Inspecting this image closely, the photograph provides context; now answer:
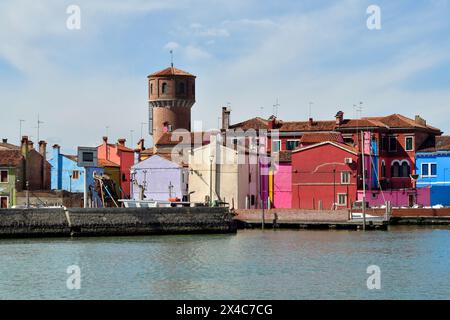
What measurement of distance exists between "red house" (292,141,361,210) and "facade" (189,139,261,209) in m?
4.12

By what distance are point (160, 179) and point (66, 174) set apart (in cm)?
795

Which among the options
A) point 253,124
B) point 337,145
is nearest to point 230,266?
point 337,145

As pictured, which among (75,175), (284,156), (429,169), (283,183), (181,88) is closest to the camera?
(283,183)

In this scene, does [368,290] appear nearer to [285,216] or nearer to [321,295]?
[321,295]

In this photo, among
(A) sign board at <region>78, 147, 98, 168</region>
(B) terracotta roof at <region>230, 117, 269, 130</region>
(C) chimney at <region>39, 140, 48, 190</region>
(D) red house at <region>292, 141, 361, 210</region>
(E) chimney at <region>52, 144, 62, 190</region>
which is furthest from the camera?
(B) terracotta roof at <region>230, 117, 269, 130</region>

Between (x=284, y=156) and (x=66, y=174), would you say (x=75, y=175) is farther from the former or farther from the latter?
(x=284, y=156)

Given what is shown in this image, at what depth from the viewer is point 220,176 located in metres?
77.4

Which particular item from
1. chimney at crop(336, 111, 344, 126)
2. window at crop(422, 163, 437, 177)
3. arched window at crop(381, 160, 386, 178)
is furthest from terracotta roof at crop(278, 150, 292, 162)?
window at crop(422, 163, 437, 177)

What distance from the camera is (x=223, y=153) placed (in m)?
77.8

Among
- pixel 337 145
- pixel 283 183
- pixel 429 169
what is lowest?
pixel 283 183

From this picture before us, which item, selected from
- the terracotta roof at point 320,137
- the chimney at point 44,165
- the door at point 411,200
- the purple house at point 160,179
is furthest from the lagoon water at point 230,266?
the chimney at point 44,165

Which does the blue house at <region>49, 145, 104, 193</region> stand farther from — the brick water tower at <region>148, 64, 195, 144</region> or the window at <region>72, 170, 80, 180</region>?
the brick water tower at <region>148, 64, 195, 144</region>

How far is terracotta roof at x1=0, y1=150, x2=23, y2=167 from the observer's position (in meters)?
76.1
